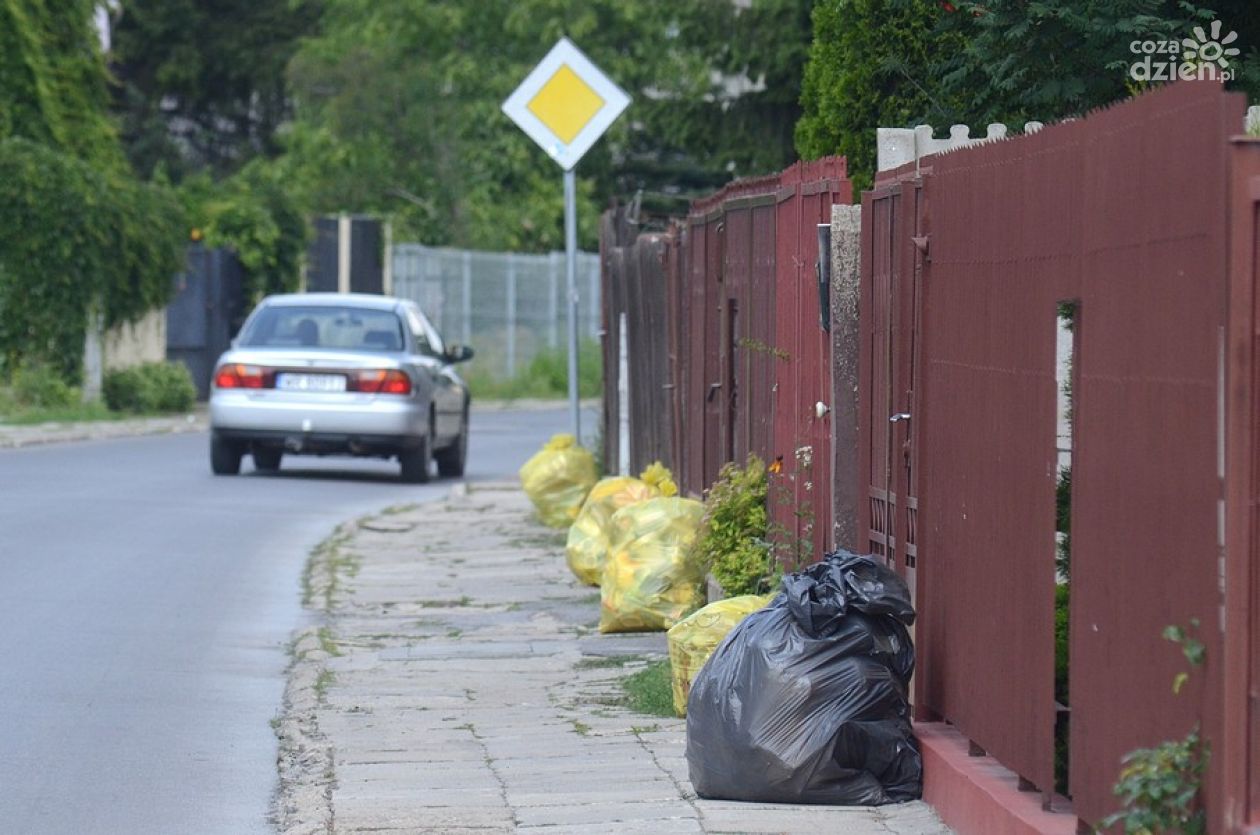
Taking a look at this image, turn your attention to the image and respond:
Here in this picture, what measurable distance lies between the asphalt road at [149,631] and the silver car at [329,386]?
0.43 meters

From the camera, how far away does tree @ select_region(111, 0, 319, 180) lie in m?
57.8

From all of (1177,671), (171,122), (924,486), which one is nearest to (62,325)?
(924,486)

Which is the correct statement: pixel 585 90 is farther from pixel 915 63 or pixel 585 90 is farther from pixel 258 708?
pixel 258 708

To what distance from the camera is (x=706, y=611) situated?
771cm

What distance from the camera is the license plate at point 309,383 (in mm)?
19250

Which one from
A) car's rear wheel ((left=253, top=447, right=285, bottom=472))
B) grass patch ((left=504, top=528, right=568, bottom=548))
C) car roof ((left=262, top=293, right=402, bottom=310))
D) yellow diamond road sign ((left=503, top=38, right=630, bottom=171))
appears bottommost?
grass patch ((left=504, top=528, right=568, bottom=548))

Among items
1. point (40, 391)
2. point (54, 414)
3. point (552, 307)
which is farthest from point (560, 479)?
point (552, 307)

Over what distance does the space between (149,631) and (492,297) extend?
29251mm

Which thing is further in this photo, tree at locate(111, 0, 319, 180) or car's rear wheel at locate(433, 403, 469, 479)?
tree at locate(111, 0, 319, 180)

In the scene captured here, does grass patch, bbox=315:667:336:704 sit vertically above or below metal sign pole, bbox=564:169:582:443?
below

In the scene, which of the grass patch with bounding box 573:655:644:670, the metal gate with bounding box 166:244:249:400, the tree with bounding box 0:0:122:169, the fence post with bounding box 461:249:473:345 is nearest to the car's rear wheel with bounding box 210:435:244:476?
the grass patch with bounding box 573:655:644:670

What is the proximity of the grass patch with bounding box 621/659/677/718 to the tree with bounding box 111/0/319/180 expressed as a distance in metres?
49.7

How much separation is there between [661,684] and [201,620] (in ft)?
11.4

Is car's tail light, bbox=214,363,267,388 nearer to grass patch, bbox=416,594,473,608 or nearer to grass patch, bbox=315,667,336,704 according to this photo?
grass patch, bbox=416,594,473,608
